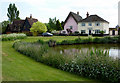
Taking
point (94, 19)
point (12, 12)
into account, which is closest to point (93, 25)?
point (94, 19)

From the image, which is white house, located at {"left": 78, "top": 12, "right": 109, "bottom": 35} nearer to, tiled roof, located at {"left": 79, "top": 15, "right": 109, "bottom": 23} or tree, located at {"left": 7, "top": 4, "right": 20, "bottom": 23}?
tiled roof, located at {"left": 79, "top": 15, "right": 109, "bottom": 23}

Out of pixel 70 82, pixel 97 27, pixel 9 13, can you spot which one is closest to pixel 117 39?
pixel 97 27

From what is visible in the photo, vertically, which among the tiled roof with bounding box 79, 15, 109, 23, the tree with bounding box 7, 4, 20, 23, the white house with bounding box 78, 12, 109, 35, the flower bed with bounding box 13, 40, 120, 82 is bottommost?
the flower bed with bounding box 13, 40, 120, 82

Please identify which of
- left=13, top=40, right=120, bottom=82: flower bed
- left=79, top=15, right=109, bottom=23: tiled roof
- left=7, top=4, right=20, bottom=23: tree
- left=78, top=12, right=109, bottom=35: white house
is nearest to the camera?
left=13, top=40, right=120, bottom=82: flower bed

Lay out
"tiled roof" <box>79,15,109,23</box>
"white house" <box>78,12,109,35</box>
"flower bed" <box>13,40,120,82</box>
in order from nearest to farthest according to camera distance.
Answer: "flower bed" <box>13,40,120,82</box> < "white house" <box>78,12,109,35</box> < "tiled roof" <box>79,15,109,23</box>

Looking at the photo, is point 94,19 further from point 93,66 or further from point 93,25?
point 93,66

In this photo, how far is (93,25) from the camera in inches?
1822

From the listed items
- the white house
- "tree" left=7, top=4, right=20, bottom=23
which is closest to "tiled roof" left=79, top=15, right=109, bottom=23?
the white house

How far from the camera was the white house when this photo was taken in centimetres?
4538

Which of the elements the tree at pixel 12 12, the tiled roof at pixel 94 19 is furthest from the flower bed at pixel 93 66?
the tree at pixel 12 12

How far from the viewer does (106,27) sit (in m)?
47.7

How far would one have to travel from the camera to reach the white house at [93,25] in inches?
1786

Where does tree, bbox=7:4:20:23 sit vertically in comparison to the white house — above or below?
above

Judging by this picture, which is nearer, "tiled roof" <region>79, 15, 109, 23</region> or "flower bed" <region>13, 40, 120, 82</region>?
"flower bed" <region>13, 40, 120, 82</region>
